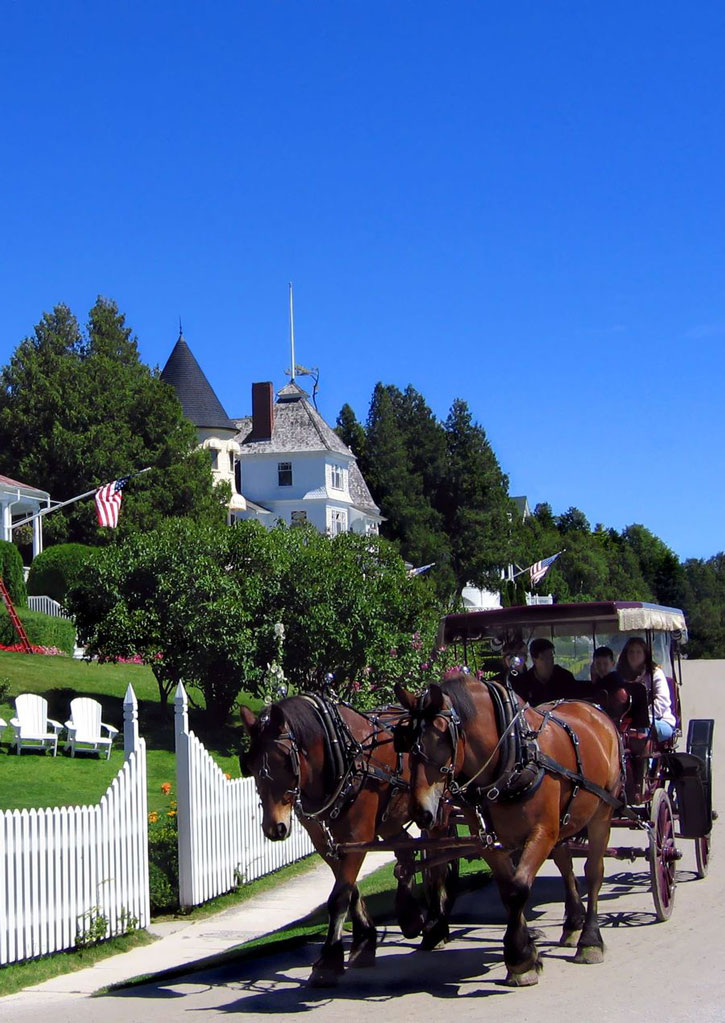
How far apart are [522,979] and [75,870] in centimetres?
382

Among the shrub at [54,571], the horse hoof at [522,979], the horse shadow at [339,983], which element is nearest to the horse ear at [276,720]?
the horse shadow at [339,983]

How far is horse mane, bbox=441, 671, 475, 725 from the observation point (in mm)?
7902

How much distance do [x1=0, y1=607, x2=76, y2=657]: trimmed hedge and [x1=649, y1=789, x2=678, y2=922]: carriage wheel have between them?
2489 cm

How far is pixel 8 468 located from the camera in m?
55.5

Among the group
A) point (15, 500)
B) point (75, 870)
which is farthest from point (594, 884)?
point (15, 500)

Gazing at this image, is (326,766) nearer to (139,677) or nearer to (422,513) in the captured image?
(139,677)

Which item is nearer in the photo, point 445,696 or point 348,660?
point 445,696

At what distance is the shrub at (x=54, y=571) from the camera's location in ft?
137

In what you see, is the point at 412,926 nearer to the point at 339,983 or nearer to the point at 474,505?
the point at 339,983

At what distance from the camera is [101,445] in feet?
172

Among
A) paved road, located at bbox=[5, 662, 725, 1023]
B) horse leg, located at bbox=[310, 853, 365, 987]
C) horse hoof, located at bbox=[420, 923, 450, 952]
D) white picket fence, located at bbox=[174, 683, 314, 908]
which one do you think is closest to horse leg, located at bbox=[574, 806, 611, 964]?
paved road, located at bbox=[5, 662, 725, 1023]

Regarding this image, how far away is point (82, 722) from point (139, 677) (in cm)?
1084

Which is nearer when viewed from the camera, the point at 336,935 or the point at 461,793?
the point at 461,793

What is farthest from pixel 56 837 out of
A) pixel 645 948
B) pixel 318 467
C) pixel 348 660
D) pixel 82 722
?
pixel 318 467
